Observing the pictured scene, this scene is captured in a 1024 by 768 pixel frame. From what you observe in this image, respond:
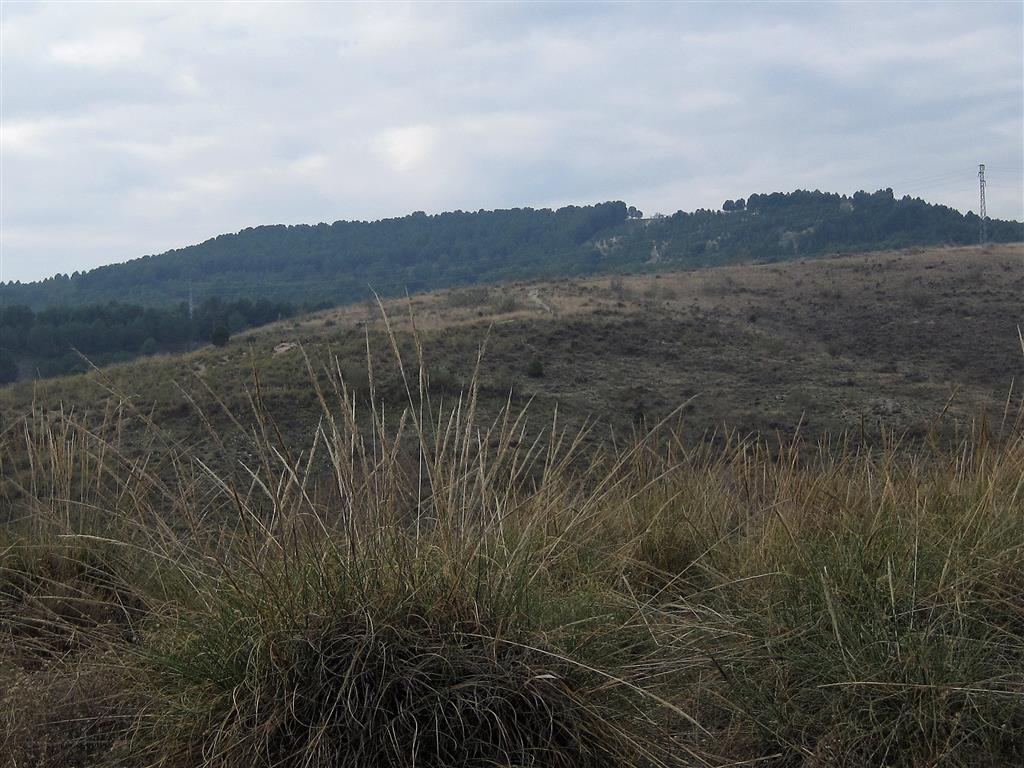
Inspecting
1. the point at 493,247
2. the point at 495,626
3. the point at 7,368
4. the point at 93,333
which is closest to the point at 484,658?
the point at 495,626

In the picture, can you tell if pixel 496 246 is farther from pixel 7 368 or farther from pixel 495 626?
pixel 495 626

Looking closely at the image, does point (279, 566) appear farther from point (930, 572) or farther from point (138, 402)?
point (138, 402)

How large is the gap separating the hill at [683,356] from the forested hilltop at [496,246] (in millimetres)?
35446

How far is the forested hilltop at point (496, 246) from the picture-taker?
7906 cm

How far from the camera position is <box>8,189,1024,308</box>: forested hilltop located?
79.1m

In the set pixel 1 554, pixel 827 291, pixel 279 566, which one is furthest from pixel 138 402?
pixel 827 291

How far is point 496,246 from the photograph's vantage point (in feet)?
342

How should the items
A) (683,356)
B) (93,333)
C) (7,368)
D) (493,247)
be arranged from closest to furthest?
(683,356), (7,368), (93,333), (493,247)

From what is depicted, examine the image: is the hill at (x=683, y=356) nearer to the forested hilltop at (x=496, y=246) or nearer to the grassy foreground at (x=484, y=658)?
the grassy foreground at (x=484, y=658)

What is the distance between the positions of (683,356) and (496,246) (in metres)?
79.7

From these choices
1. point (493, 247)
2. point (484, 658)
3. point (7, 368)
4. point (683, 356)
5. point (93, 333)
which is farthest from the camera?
point (493, 247)

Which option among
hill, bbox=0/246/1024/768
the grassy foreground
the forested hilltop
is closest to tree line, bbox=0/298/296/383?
the forested hilltop

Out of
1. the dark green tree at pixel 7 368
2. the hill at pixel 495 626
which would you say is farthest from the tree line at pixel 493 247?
the hill at pixel 495 626

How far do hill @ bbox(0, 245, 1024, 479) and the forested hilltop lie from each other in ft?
116
